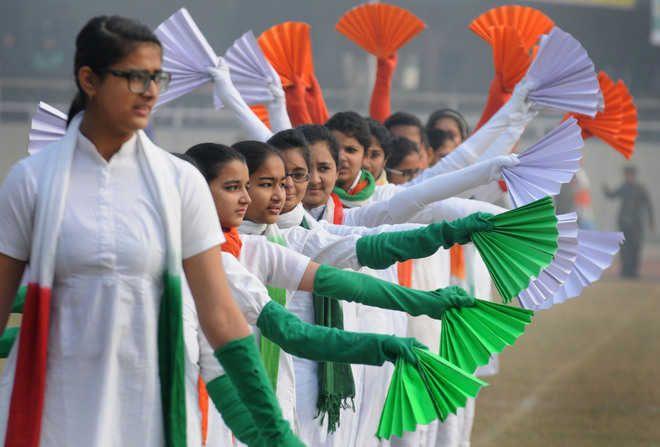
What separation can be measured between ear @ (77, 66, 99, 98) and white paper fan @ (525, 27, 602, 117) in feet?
8.15

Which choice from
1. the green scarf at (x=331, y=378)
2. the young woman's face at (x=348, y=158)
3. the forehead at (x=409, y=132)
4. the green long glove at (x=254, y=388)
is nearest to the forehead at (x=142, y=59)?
the green long glove at (x=254, y=388)

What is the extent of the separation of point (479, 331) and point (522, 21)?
3.02 meters

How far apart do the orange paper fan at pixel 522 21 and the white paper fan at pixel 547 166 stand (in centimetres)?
175

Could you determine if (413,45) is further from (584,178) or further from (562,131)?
(562,131)

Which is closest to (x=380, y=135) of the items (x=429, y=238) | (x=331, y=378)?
(x=331, y=378)

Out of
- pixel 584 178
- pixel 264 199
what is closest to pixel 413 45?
pixel 584 178

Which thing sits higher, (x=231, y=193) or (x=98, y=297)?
(x=231, y=193)

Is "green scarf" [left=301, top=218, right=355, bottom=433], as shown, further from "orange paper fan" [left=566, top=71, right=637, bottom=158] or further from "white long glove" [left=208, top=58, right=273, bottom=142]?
"orange paper fan" [left=566, top=71, right=637, bottom=158]

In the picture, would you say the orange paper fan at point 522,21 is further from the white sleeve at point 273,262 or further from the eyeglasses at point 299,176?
the white sleeve at point 273,262

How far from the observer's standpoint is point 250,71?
527 centimetres

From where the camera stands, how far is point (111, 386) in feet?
8.08

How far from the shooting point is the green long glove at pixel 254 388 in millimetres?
2553

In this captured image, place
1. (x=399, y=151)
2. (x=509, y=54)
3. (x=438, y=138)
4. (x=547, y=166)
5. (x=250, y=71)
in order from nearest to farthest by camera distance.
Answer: (x=547, y=166) → (x=250, y=71) → (x=509, y=54) → (x=399, y=151) → (x=438, y=138)

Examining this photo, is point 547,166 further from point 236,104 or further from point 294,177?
point 236,104
